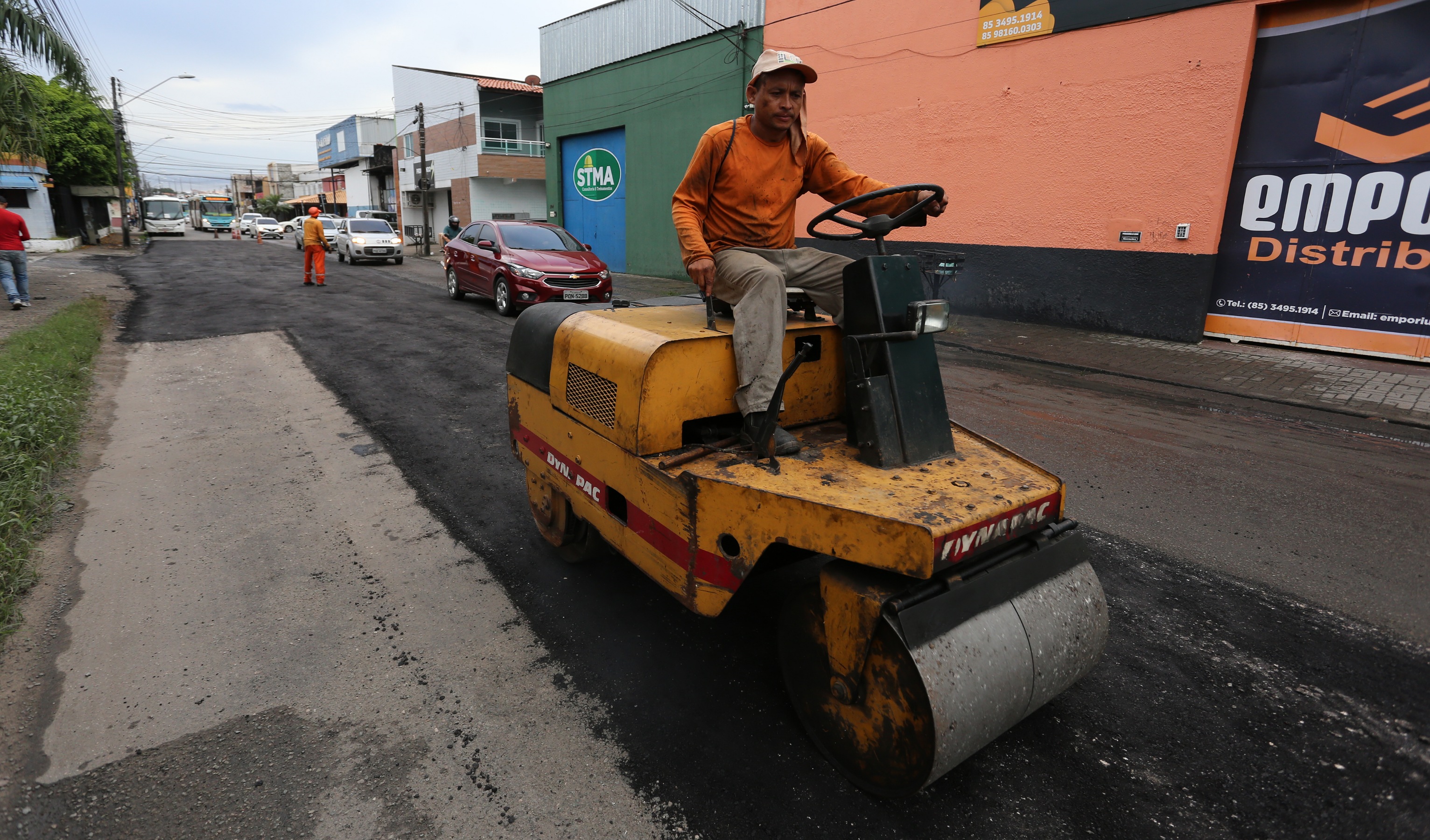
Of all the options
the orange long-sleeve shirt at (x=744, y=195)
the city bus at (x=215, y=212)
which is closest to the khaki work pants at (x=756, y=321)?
the orange long-sleeve shirt at (x=744, y=195)

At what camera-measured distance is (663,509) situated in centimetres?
266

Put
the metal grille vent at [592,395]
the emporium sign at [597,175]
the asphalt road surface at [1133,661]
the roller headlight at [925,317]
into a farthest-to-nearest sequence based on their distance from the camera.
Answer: the emporium sign at [597,175] → the metal grille vent at [592,395] → the roller headlight at [925,317] → the asphalt road surface at [1133,661]

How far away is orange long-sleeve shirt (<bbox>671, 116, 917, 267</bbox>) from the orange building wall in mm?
8943

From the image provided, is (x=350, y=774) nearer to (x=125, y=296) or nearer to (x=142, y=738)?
(x=142, y=738)

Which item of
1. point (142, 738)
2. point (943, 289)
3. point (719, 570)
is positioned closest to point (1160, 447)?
point (719, 570)

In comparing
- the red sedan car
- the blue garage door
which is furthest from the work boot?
the blue garage door

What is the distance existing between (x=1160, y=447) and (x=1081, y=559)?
3.89 meters

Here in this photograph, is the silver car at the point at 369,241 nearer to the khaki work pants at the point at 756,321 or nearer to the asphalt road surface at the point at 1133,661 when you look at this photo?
the asphalt road surface at the point at 1133,661

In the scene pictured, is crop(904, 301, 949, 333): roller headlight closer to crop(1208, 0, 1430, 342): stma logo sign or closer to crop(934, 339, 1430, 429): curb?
crop(934, 339, 1430, 429): curb

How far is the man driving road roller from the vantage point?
275cm

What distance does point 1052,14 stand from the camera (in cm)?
1116

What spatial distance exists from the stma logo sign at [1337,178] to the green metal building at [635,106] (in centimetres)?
990

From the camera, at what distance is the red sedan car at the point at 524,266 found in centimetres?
1169

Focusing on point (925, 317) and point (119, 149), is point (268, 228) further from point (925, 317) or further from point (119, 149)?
point (925, 317)
